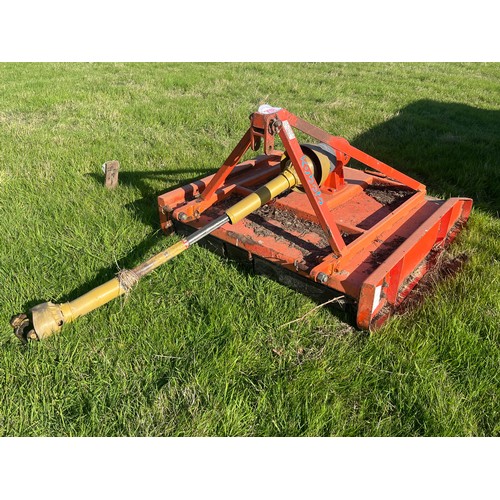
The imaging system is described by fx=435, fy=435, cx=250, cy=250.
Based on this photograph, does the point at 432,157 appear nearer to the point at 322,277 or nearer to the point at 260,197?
the point at 260,197

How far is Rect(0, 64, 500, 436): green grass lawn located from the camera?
2.14m

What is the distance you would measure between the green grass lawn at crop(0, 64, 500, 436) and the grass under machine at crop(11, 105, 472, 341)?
19cm

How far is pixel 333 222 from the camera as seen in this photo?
8.93 feet

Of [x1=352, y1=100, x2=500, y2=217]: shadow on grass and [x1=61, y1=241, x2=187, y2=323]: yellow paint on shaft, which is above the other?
[x1=352, y1=100, x2=500, y2=217]: shadow on grass

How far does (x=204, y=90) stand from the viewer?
8312 millimetres

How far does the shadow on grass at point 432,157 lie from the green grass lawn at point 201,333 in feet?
0.08

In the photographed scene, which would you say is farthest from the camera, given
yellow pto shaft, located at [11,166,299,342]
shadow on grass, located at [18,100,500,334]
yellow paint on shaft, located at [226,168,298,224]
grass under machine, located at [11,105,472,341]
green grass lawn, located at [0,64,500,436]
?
shadow on grass, located at [18,100,500,334]

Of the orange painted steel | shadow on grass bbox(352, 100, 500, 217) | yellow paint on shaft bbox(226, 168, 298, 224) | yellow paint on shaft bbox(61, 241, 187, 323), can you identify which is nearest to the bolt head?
the orange painted steel

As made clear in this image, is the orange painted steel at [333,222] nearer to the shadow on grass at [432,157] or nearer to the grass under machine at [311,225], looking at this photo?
the grass under machine at [311,225]

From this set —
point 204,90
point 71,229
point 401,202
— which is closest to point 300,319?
point 401,202

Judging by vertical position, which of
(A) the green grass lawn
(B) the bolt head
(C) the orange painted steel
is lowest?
(A) the green grass lawn

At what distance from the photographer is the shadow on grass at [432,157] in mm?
3930

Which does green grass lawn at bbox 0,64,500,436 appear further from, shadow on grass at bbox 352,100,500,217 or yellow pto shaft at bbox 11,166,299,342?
yellow pto shaft at bbox 11,166,299,342

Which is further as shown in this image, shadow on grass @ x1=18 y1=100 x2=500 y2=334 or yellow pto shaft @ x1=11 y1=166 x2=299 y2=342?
shadow on grass @ x1=18 y1=100 x2=500 y2=334
